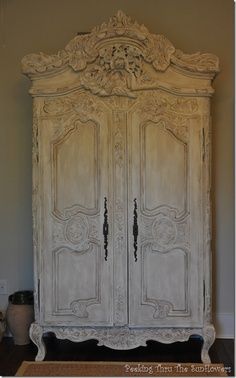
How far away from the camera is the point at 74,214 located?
2770 millimetres

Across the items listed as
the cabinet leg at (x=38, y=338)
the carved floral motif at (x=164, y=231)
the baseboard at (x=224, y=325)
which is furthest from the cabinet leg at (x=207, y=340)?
the cabinet leg at (x=38, y=338)

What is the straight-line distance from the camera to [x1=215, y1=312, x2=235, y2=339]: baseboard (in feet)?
10.5

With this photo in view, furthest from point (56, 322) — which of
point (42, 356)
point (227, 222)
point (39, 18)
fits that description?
point (39, 18)

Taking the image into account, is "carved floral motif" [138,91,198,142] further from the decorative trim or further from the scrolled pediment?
the decorative trim

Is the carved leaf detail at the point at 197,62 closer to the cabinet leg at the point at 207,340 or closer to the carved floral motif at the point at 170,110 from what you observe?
the carved floral motif at the point at 170,110

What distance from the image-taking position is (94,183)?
2.76 meters

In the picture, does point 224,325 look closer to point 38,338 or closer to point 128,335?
point 128,335

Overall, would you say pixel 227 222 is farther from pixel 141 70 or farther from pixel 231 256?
pixel 141 70

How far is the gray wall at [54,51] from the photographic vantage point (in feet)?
10.5

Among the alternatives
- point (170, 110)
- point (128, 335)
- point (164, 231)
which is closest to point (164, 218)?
point (164, 231)

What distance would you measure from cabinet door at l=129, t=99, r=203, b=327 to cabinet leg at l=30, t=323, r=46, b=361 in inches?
25.7

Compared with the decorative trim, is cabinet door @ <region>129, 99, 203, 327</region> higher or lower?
higher

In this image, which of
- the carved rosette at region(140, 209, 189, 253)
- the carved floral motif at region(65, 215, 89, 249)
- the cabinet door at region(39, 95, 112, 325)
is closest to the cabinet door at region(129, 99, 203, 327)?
the carved rosette at region(140, 209, 189, 253)

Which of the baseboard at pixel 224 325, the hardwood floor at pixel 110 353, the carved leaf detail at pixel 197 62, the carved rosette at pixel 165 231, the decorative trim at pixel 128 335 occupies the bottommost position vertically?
the hardwood floor at pixel 110 353
